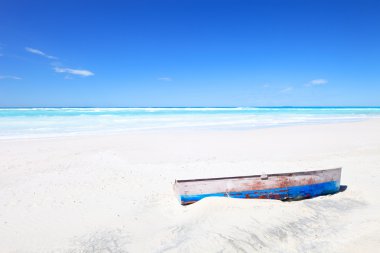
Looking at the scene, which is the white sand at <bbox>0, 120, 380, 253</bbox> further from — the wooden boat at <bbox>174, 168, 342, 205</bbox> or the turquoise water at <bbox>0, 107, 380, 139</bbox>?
the turquoise water at <bbox>0, 107, 380, 139</bbox>

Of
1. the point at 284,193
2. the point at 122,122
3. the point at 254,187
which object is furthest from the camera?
the point at 122,122

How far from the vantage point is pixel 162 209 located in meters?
4.66

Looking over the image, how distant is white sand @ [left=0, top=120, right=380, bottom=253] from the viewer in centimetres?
346

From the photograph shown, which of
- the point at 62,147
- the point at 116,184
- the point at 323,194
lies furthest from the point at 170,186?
the point at 62,147

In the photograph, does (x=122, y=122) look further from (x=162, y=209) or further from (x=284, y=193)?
(x=284, y=193)

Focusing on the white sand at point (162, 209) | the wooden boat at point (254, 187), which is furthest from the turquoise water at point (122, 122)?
the wooden boat at point (254, 187)

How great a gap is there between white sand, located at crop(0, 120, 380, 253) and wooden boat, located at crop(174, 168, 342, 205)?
0.16 m

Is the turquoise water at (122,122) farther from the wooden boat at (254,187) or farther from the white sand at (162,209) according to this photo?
the wooden boat at (254,187)

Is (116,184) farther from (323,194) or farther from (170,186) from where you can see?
(323,194)

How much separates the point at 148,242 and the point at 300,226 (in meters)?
2.58

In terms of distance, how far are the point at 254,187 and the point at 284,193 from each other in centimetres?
69

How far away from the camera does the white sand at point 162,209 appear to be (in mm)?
3455

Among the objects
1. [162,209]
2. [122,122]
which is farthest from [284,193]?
[122,122]

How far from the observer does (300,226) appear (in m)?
3.81
